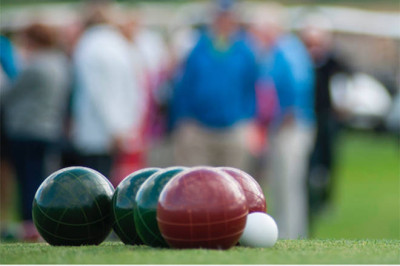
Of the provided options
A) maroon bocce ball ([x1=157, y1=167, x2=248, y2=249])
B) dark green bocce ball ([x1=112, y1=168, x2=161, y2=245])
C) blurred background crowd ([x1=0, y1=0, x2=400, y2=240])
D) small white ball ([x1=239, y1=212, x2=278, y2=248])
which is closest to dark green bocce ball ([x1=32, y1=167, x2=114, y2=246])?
dark green bocce ball ([x1=112, y1=168, x2=161, y2=245])

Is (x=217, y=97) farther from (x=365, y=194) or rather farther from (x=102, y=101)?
(x=365, y=194)

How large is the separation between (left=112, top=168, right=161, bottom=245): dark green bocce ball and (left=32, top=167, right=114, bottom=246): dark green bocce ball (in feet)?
0.38

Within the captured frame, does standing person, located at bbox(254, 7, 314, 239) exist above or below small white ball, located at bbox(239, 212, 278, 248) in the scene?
below

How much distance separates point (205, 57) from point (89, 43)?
4.72ft

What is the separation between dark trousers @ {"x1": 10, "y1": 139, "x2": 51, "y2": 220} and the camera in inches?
459

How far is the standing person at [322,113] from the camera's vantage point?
52.2 ft

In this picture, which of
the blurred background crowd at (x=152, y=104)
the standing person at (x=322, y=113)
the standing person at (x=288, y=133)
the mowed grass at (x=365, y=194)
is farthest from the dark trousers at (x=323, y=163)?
the standing person at (x=288, y=133)

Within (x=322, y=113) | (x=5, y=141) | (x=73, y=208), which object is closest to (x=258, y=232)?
(x=73, y=208)

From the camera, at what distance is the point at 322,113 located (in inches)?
660

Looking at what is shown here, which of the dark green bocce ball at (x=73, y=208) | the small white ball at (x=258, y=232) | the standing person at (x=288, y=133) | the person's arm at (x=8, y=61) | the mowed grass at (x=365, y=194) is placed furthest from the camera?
the mowed grass at (x=365, y=194)

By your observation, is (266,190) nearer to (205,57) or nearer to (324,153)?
(324,153)

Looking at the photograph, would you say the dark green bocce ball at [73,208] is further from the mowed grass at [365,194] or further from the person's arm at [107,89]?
the mowed grass at [365,194]

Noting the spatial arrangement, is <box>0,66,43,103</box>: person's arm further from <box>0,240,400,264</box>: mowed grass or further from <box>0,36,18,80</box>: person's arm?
<box>0,240,400,264</box>: mowed grass

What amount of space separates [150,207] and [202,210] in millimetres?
420
